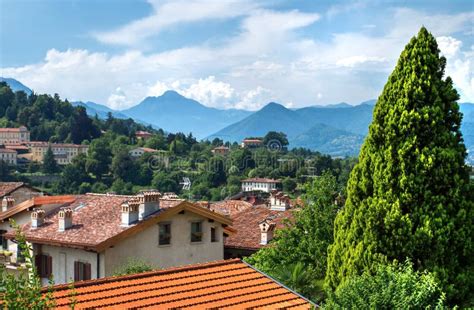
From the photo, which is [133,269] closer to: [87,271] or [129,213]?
[87,271]

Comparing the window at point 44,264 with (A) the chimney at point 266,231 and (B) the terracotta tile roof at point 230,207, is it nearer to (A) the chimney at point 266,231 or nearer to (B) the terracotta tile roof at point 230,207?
(A) the chimney at point 266,231

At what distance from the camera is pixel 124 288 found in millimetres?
12406

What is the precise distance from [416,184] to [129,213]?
15.2 meters

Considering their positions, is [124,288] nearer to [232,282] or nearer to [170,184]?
[232,282]

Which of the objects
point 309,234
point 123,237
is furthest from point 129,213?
point 309,234

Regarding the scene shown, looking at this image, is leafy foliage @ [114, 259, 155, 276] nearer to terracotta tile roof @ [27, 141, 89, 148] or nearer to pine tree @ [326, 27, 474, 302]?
pine tree @ [326, 27, 474, 302]

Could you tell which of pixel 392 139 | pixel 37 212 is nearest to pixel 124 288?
pixel 392 139

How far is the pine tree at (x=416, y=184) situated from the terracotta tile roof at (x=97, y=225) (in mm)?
13199

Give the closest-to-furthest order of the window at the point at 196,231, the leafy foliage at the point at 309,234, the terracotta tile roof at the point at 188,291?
1. the terracotta tile roof at the point at 188,291
2. the leafy foliage at the point at 309,234
3. the window at the point at 196,231

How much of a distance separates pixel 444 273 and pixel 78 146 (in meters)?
184

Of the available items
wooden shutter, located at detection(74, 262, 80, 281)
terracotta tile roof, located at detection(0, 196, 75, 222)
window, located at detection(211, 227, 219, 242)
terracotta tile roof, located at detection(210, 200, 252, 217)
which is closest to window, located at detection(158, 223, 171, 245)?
window, located at detection(211, 227, 219, 242)

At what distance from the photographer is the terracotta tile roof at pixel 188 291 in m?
11.8

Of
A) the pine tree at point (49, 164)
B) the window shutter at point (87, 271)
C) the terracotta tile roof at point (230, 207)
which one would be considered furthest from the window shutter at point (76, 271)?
the pine tree at point (49, 164)

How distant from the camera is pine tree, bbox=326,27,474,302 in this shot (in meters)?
11.7
